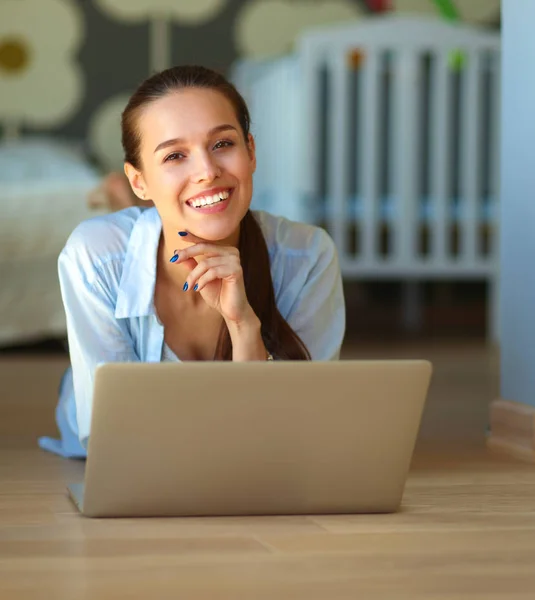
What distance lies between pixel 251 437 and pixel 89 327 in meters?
0.36

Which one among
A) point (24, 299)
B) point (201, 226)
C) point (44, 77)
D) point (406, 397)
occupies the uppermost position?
point (44, 77)

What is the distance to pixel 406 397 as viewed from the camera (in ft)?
3.99

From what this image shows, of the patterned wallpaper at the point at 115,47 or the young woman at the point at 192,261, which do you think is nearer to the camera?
the young woman at the point at 192,261

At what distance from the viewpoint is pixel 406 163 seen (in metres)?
3.63

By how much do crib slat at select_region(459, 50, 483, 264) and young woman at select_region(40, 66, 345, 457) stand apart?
2.16 metres

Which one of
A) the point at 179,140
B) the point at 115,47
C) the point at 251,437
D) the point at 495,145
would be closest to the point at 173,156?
the point at 179,140

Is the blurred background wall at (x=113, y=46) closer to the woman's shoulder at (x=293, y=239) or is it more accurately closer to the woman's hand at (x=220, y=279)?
the woman's shoulder at (x=293, y=239)

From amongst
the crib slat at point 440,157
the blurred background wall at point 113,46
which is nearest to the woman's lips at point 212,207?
the crib slat at point 440,157

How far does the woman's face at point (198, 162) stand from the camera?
1417mm

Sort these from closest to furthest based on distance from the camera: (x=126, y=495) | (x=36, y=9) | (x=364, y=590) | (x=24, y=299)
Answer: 1. (x=364, y=590)
2. (x=126, y=495)
3. (x=24, y=299)
4. (x=36, y=9)

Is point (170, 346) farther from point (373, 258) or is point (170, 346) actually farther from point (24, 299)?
point (373, 258)

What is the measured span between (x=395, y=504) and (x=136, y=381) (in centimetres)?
36

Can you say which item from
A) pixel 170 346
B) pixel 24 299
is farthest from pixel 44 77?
pixel 170 346

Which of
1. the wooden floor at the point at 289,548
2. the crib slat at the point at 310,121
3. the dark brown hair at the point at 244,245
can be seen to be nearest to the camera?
the wooden floor at the point at 289,548
